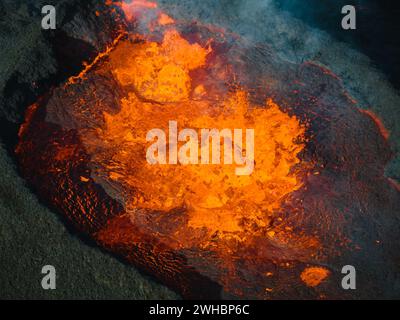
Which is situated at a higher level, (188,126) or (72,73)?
(72,73)

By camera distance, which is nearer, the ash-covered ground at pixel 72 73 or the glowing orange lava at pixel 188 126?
the ash-covered ground at pixel 72 73

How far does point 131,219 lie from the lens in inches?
94.2

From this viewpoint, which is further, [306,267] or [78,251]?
[306,267]

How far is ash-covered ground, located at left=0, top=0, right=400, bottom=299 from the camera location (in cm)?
193

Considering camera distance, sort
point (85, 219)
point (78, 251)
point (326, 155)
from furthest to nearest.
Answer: point (326, 155), point (85, 219), point (78, 251)

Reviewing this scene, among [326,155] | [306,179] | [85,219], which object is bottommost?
[85,219]

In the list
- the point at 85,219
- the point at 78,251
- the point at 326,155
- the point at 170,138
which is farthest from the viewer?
the point at 170,138

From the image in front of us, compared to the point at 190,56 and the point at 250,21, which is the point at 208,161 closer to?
the point at 190,56

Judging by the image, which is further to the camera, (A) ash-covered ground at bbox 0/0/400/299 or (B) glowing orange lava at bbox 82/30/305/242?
(B) glowing orange lava at bbox 82/30/305/242

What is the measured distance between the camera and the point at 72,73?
2.48 m

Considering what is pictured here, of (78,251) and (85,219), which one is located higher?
(85,219)

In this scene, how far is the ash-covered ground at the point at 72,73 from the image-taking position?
1.93 metres
